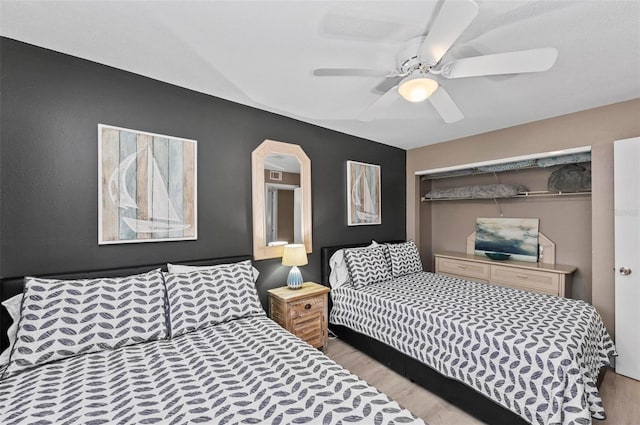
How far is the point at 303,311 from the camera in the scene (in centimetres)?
257

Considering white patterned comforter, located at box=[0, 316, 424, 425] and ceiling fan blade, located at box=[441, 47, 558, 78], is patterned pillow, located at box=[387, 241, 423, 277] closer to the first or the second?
white patterned comforter, located at box=[0, 316, 424, 425]

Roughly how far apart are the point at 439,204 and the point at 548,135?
5.57 ft

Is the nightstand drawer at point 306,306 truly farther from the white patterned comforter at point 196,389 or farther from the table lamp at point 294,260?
the white patterned comforter at point 196,389

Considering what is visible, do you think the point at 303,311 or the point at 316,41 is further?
the point at 303,311

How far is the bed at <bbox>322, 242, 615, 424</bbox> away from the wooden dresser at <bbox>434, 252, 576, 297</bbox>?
2.03 feet

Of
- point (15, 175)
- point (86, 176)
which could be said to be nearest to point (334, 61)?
point (86, 176)

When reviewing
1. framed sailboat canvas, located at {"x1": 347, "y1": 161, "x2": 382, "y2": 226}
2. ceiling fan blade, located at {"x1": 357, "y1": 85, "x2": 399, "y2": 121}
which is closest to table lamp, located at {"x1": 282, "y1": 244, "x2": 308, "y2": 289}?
framed sailboat canvas, located at {"x1": 347, "y1": 161, "x2": 382, "y2": 226}

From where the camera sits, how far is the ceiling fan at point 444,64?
121 centimetres

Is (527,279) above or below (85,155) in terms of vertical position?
below

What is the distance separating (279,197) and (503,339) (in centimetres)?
216

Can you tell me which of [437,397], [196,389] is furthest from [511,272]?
[196,389]

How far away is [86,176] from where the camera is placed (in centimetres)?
186

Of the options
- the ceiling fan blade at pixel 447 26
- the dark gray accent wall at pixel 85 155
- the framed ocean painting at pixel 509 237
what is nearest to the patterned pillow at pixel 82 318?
the dark gray accent wall at pixel 85 155

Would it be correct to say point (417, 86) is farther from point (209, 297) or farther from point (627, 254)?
point (627, 254)
